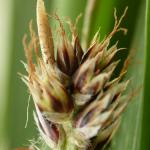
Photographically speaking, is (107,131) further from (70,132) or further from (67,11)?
(67,11)

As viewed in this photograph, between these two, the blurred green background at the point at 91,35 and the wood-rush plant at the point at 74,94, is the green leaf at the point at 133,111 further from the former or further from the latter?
the wood-rush plant at the point at 74,94

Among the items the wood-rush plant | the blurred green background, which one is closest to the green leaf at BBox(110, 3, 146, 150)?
the blurred green background

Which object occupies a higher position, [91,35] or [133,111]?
[91,35]

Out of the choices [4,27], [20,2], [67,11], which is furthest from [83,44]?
[4,27]

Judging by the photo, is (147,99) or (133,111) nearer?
(147,99)

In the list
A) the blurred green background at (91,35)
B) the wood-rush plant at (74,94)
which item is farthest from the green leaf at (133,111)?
the wood-rush plant at (74,94)

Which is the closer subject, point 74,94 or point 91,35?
point 74,94
